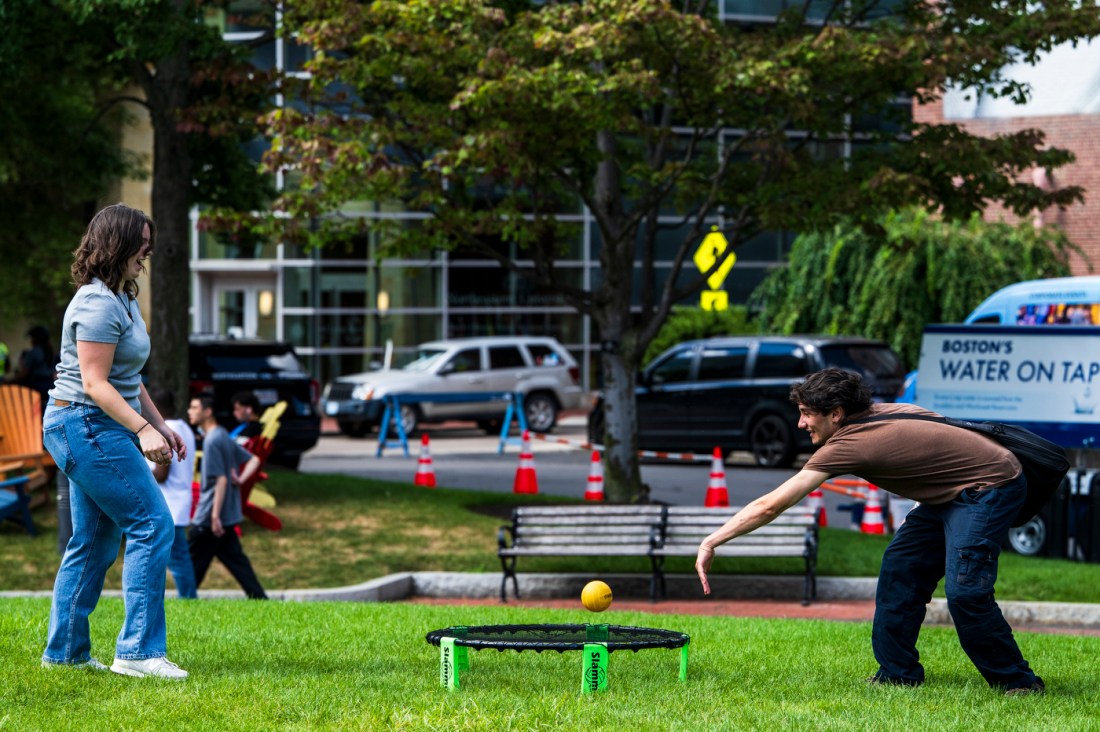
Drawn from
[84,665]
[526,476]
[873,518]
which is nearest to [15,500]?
[526,476]

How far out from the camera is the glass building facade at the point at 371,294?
35.3 m

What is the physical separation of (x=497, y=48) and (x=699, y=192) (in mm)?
3390

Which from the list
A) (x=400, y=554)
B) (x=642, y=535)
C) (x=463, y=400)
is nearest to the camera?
(x=642, y=535)

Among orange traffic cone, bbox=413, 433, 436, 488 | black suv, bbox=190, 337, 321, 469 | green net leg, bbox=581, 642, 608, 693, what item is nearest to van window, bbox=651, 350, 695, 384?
orange traffic cone, bbox=413, 433, 436, 488

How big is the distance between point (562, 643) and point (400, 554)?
25.4 ft

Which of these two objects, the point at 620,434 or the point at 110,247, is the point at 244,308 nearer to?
the point at 620,434

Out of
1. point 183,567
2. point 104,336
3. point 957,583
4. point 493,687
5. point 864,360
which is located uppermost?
point 104,336

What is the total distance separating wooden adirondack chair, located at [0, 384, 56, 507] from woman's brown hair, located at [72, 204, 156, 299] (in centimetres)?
967

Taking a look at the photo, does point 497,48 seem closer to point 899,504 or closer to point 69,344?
point 899,504

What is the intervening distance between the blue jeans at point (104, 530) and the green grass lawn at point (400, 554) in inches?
246

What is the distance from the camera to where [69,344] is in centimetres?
578

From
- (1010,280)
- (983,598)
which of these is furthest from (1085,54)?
(983,598)

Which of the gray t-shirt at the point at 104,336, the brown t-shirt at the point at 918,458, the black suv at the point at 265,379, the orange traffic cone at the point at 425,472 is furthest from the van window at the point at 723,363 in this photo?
the gray t-shirt at the point at 104,336

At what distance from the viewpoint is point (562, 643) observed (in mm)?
5863
